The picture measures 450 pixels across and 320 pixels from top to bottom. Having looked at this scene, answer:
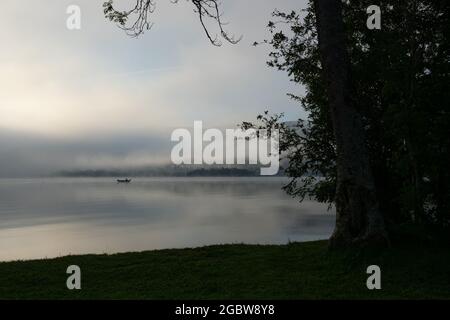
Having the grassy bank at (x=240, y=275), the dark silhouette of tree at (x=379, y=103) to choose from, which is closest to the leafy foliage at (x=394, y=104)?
the dark silhouette of tree at (x=379, y=103)

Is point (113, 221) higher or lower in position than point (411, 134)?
lower

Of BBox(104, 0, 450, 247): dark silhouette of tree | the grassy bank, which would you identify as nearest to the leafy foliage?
BBox(104, 0, 450, 247): dark silhouette of tree

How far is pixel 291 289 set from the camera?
34.1 feet

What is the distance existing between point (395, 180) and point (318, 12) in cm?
951

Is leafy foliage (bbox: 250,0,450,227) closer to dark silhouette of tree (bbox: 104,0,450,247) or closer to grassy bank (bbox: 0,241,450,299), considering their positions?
dark silhouette of tree (bbox: 104,0,450,247)

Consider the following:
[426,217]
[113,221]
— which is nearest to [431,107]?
[426,217]

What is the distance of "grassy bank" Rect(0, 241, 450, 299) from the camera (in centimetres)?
1022

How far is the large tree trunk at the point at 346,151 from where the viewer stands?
43.8ft

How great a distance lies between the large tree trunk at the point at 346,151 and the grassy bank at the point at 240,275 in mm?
791

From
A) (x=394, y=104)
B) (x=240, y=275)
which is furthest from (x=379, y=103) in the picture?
(x=240, y=275)

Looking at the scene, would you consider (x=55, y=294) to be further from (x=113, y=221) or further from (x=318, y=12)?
(x=113, y=221)

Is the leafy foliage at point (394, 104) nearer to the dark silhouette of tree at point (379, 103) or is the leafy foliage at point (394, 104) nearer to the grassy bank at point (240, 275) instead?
the dark silhouette of tree at point (379, 103)

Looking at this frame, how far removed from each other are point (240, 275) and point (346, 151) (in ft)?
16.6

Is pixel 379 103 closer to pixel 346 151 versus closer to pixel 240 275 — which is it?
pixel 346 151
